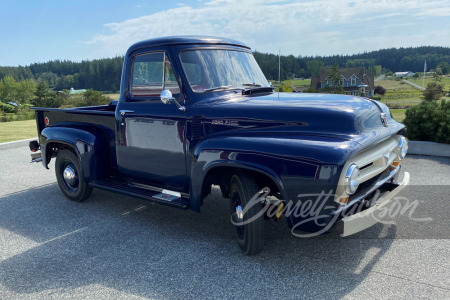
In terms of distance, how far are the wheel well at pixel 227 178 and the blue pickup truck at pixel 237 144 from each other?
0.05 feet

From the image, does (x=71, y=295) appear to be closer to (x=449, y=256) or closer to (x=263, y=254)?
(x=263, y=254)

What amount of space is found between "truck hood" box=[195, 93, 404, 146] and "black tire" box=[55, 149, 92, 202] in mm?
2335

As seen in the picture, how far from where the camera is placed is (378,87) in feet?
122

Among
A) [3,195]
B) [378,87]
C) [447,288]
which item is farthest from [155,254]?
[378,87]

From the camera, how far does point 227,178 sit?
13.1 feet

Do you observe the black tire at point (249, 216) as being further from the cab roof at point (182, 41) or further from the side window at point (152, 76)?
the cab roof at point (182, 41)

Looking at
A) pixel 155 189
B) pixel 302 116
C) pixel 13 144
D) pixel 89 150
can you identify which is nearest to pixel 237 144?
pixel 302 116

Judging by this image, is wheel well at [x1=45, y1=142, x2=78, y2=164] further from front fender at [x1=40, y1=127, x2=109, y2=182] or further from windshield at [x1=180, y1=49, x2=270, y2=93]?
windshield at [x1=180, y1=49, x2=270, y2=93]

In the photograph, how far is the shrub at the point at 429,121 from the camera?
7.63 metres

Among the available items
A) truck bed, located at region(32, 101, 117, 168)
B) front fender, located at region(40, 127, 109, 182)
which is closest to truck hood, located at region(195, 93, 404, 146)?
truck bed, located at region(32, 101, 117, 168)

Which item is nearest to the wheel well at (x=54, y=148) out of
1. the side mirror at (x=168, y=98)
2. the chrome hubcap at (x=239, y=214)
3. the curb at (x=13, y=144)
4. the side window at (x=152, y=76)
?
the side window at (x=152, y=76)

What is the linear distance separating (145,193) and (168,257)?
91 cm

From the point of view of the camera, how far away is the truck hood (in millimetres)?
3380

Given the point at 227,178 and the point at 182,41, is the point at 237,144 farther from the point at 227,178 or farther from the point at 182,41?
the point at 182,41
